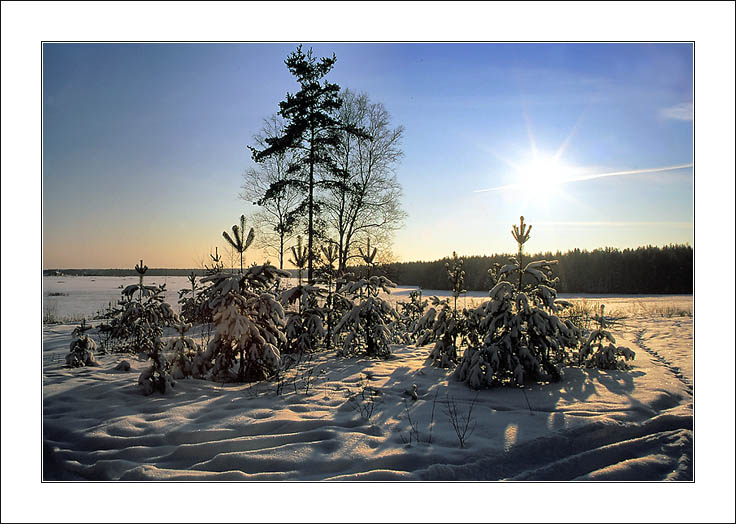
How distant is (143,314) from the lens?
891 centimetres

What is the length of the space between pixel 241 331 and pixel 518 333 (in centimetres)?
409

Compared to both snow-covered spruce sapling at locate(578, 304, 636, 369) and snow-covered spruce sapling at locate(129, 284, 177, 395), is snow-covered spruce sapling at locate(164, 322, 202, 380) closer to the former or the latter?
snow-covered spruce sapling at locate(129, 284, 177, 395)

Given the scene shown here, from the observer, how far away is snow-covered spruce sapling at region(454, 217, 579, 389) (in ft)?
18.8

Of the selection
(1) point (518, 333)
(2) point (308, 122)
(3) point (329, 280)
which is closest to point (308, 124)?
(2) point (308, 122)

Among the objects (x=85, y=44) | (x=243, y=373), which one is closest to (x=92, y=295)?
(x=243, y=373)

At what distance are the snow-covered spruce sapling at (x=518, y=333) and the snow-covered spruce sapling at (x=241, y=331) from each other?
10.1 feet

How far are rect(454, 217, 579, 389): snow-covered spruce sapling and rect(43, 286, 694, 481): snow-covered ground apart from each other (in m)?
0.25

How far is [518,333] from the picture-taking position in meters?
5.77

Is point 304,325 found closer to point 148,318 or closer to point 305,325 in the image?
point 305,325

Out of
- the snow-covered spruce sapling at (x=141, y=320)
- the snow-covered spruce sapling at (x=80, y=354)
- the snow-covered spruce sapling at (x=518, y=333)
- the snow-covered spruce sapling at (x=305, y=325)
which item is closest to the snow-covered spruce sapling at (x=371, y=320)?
the snow-covered spruce sapling at (x=305, y=325)

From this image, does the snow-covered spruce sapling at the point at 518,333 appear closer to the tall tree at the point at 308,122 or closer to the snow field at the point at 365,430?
the snow field at the point at 365,430

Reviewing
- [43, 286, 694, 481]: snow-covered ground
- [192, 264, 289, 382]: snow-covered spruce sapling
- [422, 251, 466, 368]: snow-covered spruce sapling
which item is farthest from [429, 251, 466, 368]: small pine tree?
[192, 264, 289, 382]: snow-covered spruce sapling

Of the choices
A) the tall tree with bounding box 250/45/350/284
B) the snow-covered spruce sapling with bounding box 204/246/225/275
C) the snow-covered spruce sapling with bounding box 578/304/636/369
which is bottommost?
the snow-covered spruce sapling with bounding box 578/304/636/369

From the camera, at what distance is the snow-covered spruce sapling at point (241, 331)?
6082 millimetres
